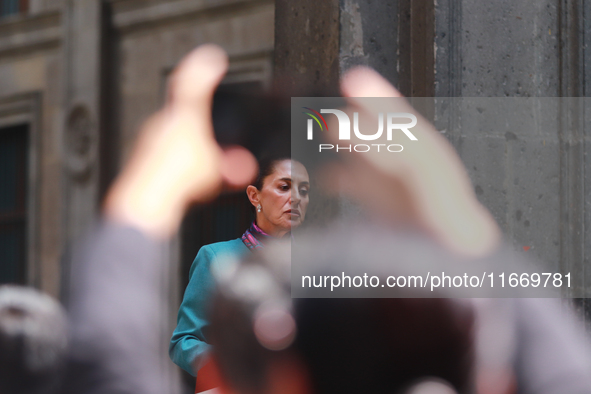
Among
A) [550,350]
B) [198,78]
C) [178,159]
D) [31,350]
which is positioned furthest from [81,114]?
[550,350]

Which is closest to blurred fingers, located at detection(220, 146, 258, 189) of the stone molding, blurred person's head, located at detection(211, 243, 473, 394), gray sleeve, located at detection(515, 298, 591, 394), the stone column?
the stone molding

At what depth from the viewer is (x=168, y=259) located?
24.9 feet

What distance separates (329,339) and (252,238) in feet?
1.64

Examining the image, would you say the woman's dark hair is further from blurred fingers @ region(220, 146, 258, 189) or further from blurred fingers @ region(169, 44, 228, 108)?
blurred fingers @ region(169, 44, 228, 108)

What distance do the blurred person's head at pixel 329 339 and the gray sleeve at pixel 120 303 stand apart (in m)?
3.91

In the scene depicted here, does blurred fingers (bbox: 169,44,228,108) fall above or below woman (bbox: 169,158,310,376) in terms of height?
above

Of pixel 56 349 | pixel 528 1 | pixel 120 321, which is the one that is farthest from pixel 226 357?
pixel 120 321

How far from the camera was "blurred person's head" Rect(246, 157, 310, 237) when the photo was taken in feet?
9.24

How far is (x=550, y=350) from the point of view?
2926mm

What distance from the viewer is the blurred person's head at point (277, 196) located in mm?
2816

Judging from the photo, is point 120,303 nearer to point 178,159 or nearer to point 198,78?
point 178,159

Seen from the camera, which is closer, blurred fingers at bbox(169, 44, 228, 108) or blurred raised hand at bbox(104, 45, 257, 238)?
blurred raised hand at bbox(104, 45, 257, 238)

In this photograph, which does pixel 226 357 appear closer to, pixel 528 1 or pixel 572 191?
pixel 572 191

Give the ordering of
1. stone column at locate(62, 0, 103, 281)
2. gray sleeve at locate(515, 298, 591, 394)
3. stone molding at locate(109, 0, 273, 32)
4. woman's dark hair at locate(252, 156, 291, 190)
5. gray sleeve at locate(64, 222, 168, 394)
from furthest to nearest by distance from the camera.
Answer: stone column at locate(62, 0, 103, 281)
stone molding at locate(109, 0, 273, 32)
gray sleeve at locate(64, 222, 168, 394)
woman's dark hair at locate(252, 156, 291, 190)
gray sleeve at locate(515, 298, 591, 394)
